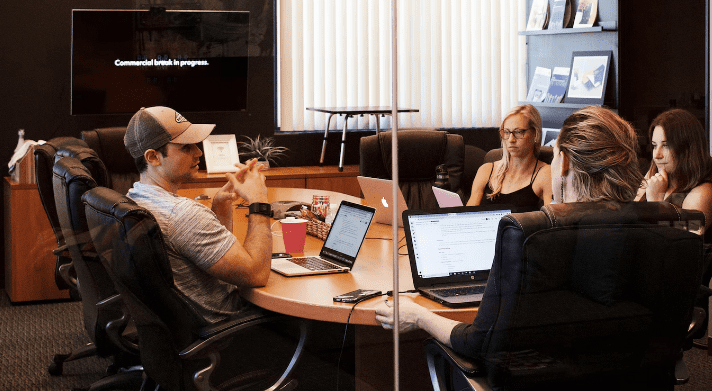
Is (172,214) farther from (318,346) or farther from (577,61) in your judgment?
(577,61)

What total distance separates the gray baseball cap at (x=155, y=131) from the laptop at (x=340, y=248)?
0.51 m

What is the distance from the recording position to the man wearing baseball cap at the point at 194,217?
2.05 meters

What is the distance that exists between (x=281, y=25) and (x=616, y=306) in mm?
1296

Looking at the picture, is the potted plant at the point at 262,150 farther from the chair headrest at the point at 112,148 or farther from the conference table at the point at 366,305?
the chair headrest at the point at 112,148

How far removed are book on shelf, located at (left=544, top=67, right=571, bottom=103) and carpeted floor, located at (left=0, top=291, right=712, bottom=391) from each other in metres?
0.95

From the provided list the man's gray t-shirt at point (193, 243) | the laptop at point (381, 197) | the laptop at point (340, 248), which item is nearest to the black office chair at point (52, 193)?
the man's gray t-shirt at point (193, 243)

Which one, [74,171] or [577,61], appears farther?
[74,171]

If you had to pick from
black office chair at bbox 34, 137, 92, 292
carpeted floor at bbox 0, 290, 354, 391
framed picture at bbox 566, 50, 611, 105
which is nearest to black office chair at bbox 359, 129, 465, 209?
framed picture at bbox 566, 50, 611, 105

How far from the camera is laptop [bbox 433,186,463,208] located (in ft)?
6.26

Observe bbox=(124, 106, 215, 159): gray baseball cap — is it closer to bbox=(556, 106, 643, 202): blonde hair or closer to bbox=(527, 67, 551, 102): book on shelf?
bbox=(527, 67, 551, 102): book on shelf

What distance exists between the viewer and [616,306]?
1501 millimetres

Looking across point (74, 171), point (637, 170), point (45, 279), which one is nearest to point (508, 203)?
point (637, 170)

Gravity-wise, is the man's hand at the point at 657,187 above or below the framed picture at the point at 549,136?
below

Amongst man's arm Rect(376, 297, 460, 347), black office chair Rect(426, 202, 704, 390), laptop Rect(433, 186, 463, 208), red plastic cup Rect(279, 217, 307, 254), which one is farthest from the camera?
red plastic cup Rect(279, 217, 307, 254)
